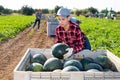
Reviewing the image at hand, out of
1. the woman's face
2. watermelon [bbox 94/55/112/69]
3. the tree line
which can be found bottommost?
the tree line

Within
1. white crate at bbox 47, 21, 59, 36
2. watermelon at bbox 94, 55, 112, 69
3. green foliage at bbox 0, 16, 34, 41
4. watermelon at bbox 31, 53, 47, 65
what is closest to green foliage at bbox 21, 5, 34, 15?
green foliage at bbox 0, 16, 34, 41

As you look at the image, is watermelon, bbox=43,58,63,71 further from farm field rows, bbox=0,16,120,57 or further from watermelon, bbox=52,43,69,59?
farm field rows, bbox=0,16,120,57

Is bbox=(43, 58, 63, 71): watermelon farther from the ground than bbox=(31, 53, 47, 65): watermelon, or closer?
farther from the ground

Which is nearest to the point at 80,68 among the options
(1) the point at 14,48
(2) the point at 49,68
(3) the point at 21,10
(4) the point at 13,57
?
(2) the point at 49,68

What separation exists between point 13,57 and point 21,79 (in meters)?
8.85

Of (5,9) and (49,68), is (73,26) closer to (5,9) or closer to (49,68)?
(49,68)

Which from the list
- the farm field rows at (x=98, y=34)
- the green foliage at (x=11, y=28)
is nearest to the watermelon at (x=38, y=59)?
the farm field rows at (x=98, y=34)

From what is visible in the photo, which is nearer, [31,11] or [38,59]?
[38,59]

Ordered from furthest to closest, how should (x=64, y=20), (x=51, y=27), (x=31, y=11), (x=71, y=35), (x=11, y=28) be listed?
1. (x=31, y=11)
2. (x=11, y=28)
3. (x=51, y=27)
4. (x=71, y=35)
5. (x=64, y=20)

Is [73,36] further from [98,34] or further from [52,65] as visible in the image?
[98,34]

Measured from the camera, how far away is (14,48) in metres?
15.4

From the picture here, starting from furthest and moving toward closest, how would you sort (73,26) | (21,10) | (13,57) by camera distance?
(21,10)
(13,57)
(73,26)

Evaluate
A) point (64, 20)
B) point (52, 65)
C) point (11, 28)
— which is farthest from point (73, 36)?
point (11, 28)

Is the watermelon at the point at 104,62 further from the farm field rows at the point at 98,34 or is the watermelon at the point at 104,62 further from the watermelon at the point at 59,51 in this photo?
the farm field rows at the point at 98,34
